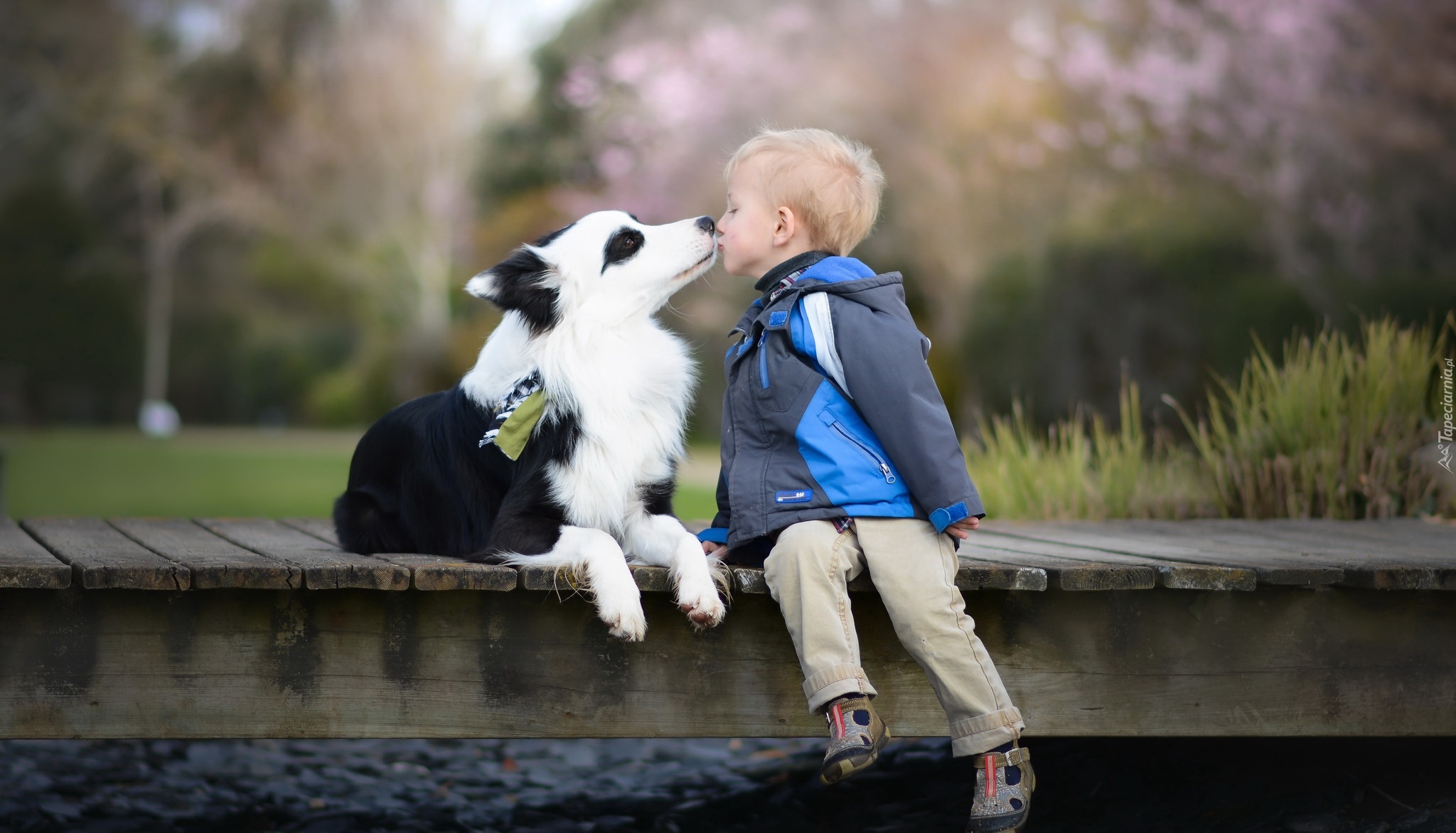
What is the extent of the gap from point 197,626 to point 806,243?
151 cm

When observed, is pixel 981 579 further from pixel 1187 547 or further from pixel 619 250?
pixel 619 250

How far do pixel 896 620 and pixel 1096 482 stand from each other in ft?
9.36

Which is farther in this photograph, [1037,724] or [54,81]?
[54,81]

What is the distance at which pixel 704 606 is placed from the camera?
2434 mm

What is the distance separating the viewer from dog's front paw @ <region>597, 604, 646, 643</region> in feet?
7.98

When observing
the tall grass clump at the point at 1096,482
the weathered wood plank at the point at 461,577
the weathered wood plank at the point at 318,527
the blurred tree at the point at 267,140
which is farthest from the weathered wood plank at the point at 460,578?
the blurred tree at the point at 267,140

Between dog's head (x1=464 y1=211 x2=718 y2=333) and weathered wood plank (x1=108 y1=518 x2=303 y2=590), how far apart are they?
805 millimetres

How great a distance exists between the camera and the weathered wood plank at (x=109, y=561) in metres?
2.41

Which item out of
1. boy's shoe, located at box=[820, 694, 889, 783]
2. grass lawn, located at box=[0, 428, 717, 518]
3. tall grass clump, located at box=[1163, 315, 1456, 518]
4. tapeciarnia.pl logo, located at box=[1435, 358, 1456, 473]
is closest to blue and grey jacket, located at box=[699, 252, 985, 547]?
boy's shoe, located at box=[820, 694, 889, 783]

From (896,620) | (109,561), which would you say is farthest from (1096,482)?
(109,561)

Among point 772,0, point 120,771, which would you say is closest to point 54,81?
point 772,0

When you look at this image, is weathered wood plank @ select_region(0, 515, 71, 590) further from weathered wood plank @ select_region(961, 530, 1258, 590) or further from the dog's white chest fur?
weathered wood plank @ select_region(961, 530, 1258, 590)

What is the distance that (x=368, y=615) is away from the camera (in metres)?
2.58

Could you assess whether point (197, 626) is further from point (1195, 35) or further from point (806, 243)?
point (1195, 35)
